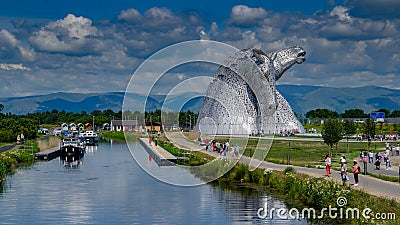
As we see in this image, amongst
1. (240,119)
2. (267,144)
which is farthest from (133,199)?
(240,119)

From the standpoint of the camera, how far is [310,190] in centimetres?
Result: 2788

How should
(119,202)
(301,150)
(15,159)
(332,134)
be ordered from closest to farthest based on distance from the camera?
(119,202) → (332,134) → (15,159) → (301,150)

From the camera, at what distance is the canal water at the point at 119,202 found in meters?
26.5

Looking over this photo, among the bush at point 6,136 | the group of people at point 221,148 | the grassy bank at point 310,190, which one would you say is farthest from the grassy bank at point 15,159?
the bush at point 6,136

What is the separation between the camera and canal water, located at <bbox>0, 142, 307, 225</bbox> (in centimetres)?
2652

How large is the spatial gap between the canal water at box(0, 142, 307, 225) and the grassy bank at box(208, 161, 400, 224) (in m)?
1.19

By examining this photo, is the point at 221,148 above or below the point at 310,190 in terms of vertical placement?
above

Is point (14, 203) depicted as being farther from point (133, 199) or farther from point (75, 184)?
point (75, 184)

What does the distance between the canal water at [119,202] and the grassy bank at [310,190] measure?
119cm

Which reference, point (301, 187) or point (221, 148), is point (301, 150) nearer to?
point (221, 148)

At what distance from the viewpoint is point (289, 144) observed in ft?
217

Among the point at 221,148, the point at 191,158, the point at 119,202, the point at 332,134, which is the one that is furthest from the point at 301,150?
the point at 119,202

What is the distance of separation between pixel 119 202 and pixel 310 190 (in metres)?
9.47

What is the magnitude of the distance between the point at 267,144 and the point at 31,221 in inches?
1562
